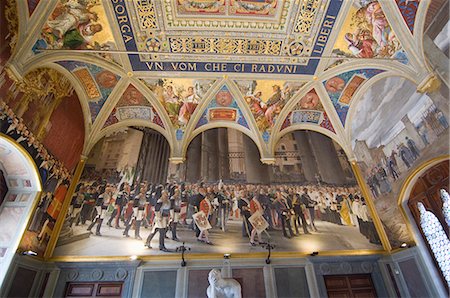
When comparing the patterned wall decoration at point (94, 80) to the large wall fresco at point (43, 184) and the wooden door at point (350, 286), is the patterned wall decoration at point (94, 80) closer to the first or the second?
the large wall fresco at point (43, 184)

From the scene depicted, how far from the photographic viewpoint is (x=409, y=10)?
7758 mm

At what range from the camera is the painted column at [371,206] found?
9.15 m

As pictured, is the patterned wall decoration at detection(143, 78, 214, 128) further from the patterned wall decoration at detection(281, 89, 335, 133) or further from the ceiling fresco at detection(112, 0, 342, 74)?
the patterned wall decoration at detection(281, 89, 335, 133)

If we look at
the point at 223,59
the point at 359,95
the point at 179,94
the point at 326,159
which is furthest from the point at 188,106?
the point at 359,95

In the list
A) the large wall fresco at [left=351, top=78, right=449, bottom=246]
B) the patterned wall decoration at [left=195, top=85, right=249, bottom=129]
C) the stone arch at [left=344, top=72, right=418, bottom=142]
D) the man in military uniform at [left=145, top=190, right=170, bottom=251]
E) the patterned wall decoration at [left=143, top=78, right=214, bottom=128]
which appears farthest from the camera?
the patterned wall decoration at [left=195, top=85, right=249, bottom=129]

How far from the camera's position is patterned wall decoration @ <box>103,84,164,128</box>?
1094cm

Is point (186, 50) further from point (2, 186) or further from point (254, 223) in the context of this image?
point (2, 186)

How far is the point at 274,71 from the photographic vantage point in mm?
10430

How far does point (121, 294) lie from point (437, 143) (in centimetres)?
998

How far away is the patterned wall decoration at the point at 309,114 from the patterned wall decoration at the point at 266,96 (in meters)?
0.61

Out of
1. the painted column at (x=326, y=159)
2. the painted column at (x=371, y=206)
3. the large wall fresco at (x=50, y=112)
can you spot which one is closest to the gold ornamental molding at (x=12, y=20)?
the large wall fresco at (x=50, y=112)

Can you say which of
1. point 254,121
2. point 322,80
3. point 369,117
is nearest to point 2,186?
point 254,121

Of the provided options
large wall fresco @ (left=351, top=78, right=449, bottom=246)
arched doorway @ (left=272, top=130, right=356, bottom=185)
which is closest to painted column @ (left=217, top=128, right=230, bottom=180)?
arched doorway @ (left=272, top=130, right=356, bottom=185)

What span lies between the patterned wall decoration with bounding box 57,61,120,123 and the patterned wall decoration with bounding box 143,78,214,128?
4.47 feet
